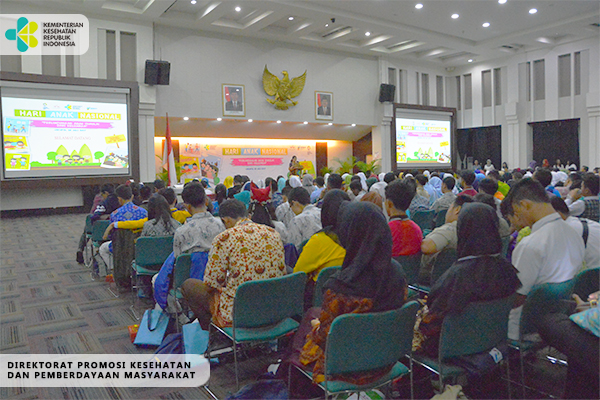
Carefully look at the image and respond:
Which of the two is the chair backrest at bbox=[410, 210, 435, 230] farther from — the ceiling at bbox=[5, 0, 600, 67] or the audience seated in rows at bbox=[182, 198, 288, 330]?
the ceiling at bbox=[5, 0, 600, 67]

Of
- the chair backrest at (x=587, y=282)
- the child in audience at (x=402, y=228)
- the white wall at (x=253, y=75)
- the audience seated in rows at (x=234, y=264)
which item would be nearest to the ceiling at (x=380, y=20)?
the white wall at (x=253, y=75)

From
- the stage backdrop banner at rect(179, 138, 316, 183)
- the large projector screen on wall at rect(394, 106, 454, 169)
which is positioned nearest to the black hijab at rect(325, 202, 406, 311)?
the stage backdrop banner at rect(179, 138, 316, 183)

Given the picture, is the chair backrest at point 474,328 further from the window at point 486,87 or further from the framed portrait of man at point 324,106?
the window at point 486,87

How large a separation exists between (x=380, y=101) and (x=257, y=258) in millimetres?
14360

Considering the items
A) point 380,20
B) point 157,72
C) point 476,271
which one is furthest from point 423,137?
point 476,271

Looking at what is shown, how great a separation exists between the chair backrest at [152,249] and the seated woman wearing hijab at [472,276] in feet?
8.18

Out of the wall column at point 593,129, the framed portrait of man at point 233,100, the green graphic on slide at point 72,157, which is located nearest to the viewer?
the green graphic on slide at point 72,157

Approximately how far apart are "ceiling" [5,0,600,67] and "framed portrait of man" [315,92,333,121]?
168 centimetres

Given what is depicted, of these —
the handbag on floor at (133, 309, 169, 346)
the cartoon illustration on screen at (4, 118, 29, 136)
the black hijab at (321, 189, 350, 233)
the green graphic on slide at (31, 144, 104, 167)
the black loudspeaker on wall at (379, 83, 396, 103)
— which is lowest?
the handbag on floor at (133, 309, 169, 346)

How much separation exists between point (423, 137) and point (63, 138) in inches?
501

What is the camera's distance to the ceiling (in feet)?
36.4

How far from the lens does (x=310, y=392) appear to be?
224 cm

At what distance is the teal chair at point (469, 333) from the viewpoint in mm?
1903

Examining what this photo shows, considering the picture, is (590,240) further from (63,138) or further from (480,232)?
(63,138)
